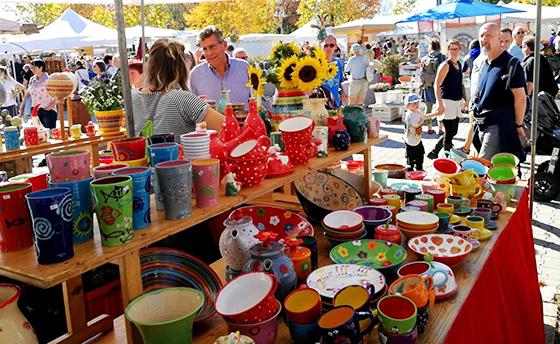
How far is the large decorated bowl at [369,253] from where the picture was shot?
2.09 m

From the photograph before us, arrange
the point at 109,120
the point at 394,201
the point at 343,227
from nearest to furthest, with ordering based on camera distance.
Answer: the point at 343,227, the point at 394,201, the point at 109,120

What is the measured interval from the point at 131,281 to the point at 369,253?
1.05m

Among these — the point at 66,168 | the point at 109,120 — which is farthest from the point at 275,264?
the point at 109,120

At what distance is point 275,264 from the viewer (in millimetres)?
1688

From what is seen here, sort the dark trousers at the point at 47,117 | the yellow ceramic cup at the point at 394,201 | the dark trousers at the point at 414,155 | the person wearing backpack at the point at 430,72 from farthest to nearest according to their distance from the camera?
the person wearing backpack at the point at 430,72 → the dark trousers at the point at 47,117 → the dark trousers at the point at 414,155 → the yellow ceramic cup at the point at 394,201

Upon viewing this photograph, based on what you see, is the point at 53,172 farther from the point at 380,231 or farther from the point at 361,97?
the point at 361,97

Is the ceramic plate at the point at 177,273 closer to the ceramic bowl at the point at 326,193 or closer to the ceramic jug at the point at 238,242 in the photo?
the ceramic jug at the point at 238,242

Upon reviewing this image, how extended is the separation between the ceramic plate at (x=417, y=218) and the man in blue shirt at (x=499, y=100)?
1857mm

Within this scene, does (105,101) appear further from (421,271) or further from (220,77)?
(421,271)

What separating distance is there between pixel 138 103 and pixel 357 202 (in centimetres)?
128

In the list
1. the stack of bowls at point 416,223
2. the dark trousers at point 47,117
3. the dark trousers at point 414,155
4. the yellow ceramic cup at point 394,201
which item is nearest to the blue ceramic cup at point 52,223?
the stack of bowls at point 416,223

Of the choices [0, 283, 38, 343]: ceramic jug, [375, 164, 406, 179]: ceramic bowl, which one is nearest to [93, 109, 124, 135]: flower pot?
[375, 164, 406, 179]: ceramic bowl

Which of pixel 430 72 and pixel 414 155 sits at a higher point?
pixel 430 72

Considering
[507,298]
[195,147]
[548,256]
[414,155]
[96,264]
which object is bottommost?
[548,256]
